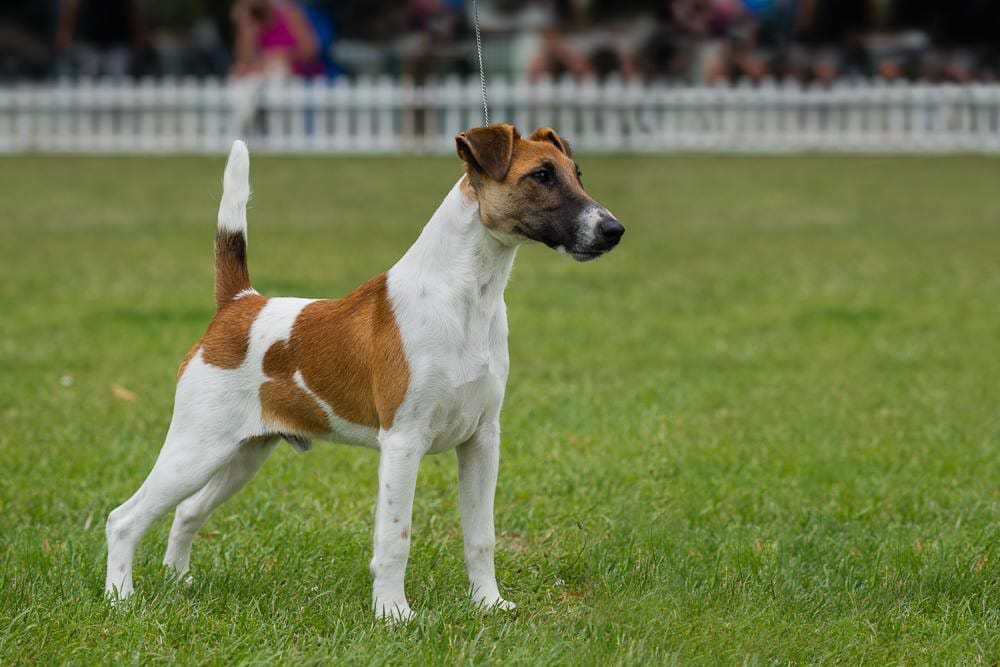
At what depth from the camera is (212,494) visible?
14.7 ft

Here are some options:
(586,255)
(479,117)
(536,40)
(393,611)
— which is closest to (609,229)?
(586,255)

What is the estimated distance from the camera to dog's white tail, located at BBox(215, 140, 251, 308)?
4535mm

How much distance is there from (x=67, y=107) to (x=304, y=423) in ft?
66.6

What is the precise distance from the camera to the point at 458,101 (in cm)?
2189

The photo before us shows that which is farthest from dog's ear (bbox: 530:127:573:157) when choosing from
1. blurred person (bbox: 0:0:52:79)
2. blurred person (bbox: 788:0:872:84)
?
blurred person (bbox: 0:0:52:79)

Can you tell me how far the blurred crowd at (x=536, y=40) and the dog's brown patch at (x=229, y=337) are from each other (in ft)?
58.2

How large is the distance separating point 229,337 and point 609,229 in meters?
1.27

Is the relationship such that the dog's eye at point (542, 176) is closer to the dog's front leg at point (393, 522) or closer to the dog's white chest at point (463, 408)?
the dog's white chest at point (463, 408)

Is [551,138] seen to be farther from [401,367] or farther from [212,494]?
[212,494]

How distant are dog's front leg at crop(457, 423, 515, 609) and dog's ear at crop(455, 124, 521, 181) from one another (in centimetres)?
79

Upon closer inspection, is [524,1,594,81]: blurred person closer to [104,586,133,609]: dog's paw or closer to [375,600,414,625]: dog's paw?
[104,586,133,609]: dog's paw

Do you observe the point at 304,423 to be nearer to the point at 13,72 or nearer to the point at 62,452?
the point at 62,452

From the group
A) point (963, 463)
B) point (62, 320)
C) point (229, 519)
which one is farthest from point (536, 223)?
point (62, 320)

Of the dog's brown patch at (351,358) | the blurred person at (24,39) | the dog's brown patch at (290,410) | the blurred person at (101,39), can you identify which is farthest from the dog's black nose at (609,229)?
the blurred person at (24,39)
